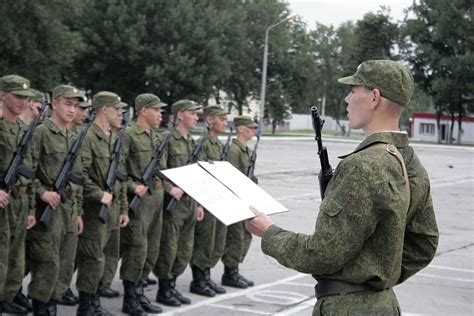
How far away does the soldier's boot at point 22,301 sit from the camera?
7277 mm

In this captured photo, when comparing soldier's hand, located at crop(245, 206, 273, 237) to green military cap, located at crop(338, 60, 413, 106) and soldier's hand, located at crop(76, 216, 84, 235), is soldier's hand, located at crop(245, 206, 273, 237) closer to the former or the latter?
green military cap, located at crop(338, 60, 413, 106)

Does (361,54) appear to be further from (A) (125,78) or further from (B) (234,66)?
(A) (125,78)

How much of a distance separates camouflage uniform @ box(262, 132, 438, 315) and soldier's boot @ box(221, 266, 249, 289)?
5502mm

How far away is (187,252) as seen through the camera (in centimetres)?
813

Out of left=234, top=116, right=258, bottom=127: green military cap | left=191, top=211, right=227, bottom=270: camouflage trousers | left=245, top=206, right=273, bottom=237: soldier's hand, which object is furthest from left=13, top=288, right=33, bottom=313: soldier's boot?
left=245, top=206, right=273, bottom=237: soldier's hand

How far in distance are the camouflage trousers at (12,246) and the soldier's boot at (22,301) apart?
52 centimetres

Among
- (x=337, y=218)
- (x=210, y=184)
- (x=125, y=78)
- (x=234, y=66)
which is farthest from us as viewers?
(x=234, y=66)

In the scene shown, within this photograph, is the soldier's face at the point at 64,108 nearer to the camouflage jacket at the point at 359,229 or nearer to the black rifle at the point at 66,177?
the black rifle at the point at 66,177

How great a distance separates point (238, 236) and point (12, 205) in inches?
119

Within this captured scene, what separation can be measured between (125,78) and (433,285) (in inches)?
1487

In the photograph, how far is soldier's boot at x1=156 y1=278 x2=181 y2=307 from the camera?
775 cm

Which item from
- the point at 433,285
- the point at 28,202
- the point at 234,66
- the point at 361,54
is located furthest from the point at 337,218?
the point at 361,54

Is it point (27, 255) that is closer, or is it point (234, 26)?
point (27, 255)

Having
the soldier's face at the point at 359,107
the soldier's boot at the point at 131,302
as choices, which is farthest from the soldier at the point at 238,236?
the soldier's face at the point at 359,107
